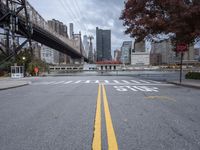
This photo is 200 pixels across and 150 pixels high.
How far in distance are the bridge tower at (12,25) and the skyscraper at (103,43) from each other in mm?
97002

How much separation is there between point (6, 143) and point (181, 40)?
20.7 metres

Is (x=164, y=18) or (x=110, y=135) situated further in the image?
(x=164, y=18)

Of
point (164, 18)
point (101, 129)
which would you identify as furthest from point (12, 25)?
point (101, 129)

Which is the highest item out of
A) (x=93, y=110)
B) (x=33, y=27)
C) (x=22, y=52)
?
(x=33, y=27)

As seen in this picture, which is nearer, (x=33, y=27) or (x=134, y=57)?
(x=33, y=27)

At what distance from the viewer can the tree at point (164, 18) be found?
20391 millimetres

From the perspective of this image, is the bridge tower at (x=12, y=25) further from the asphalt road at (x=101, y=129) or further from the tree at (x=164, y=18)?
the asphalt road at (x=101, y=129)

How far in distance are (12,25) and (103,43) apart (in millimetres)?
112769

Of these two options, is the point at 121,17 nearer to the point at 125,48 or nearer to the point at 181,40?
the point at 181,40

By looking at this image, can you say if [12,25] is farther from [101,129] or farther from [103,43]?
[103,43]

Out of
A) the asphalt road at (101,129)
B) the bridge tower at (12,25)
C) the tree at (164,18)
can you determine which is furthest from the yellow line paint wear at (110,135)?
the bridge tower at (12,25)

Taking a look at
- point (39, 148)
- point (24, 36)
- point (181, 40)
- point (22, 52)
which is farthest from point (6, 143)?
point (22, 52)

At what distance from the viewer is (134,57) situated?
120438mm

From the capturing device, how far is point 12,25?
4450cm
